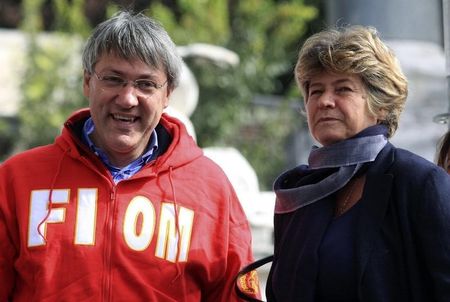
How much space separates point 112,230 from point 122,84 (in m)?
0.50

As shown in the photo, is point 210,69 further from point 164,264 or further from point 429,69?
point 164,264

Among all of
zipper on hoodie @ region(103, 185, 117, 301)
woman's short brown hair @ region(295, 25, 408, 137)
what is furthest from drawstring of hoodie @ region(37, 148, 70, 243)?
woman's short brown hair @ region(295, 25, 408, 137)

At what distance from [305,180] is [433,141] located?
8.27ft

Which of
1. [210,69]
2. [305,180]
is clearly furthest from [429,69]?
[210,69]

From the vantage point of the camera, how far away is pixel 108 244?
360 centimetres

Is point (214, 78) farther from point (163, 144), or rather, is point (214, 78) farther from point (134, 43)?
point (134, 43)

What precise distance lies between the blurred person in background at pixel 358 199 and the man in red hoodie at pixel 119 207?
1.26 feet

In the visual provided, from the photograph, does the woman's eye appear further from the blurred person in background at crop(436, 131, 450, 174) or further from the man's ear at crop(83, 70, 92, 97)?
the man's ear at crop(83, 70, 92, 97)

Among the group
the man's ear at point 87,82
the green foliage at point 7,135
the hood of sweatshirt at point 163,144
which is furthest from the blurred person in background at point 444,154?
the green foliage at point 7,135

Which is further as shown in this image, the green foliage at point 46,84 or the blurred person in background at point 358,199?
the green foliage at point 46,84

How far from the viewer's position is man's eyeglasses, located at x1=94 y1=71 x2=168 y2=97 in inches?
143

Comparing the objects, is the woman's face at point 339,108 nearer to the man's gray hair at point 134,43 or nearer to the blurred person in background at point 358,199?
the blurred person in background at point 358,199

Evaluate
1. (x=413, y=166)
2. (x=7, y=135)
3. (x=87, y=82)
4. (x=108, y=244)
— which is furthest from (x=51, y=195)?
(x=7, y=135)

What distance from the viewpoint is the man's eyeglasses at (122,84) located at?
364 cm
